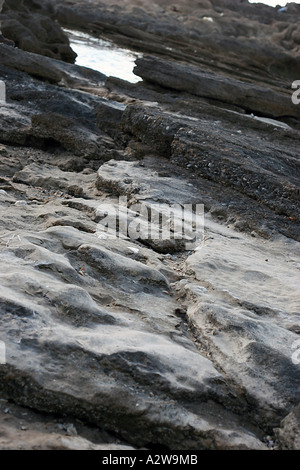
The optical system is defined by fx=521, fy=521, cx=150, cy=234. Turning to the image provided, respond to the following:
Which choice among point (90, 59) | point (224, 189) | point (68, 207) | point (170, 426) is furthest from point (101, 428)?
point (90, 59)

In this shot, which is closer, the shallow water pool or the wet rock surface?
the wet rock surface

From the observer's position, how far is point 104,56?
16.4 m

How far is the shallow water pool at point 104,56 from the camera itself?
546 inches

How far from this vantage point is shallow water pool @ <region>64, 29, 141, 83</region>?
13.9 m

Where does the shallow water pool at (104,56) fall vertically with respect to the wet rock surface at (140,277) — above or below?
above

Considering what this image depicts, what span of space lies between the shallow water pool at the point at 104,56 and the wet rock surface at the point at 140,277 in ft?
19.6

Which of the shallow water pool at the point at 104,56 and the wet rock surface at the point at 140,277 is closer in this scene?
the wet rock surface at the point at 140,277

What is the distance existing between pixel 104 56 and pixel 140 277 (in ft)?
47.1

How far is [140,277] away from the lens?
135 inches

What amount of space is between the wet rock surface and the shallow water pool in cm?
598

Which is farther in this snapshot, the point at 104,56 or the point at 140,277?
the point at 104,56

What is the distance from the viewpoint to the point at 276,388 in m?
2.64

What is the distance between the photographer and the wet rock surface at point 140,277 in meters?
2.33

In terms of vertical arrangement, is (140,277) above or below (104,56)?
below
